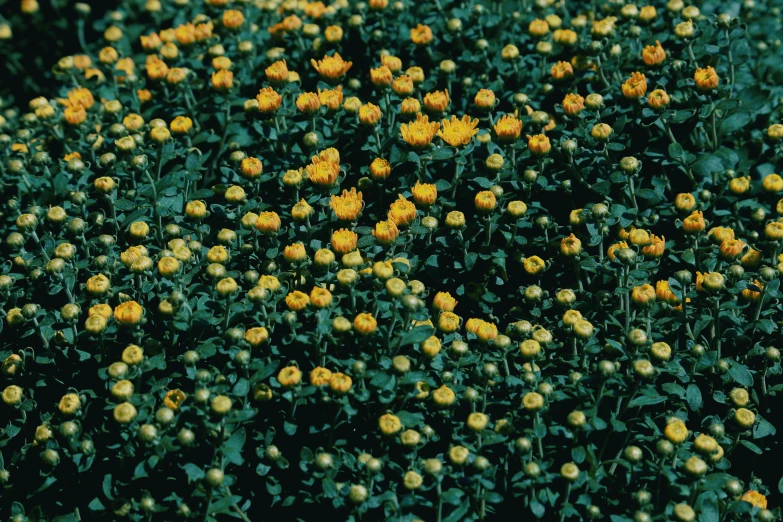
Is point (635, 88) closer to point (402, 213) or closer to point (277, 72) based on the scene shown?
point (402, 213)

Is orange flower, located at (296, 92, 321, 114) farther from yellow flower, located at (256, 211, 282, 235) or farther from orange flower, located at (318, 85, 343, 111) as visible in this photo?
yellow flower, located at (256, 211, 282, 235)

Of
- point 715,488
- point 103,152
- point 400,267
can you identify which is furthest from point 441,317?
point 103,152

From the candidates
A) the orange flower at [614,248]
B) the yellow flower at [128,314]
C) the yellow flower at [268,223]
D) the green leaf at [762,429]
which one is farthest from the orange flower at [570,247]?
the yellow flower at [128,314]

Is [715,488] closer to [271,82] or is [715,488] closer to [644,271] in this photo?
[644,271]

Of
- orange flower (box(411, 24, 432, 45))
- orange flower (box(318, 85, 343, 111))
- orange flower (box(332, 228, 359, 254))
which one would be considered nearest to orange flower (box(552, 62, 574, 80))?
orange flower (box(411, 24, 432, 45))

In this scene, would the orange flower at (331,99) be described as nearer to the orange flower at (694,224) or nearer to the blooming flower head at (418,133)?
the blooming flower head at (418,133)

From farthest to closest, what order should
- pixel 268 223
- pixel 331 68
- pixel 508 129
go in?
pixel 331 68
pixel 508 129
pixel 268 223

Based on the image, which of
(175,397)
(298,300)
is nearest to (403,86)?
(298,300)
